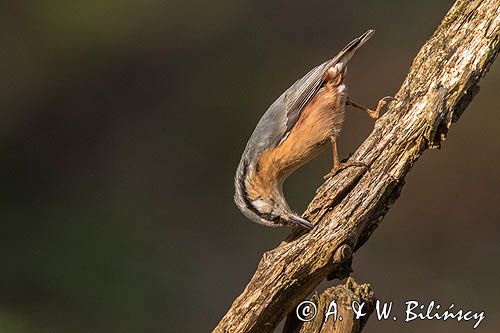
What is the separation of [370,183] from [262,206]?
2.39 feet

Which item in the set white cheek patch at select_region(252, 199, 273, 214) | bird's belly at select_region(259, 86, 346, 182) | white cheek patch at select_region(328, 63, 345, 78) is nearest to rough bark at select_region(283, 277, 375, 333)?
white cheek patch at select_region(252, 199, 273, 214)

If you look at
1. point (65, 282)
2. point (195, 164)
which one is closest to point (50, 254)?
point (65, 282)

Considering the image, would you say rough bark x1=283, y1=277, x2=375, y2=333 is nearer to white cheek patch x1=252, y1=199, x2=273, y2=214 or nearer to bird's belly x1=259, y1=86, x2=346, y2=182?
white cheek patch x1=252, y1=199, x2=273, y2=214

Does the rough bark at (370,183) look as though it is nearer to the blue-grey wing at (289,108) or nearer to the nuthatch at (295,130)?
the nuthatch at (295,130)

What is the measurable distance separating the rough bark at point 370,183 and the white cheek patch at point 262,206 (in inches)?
18.9

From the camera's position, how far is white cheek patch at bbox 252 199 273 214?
3811 millimetres

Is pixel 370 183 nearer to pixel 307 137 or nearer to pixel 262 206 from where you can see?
pixel 262 206

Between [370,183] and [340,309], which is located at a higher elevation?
[370,183]

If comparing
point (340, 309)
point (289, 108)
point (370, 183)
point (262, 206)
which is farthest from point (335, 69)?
point (340, 309)

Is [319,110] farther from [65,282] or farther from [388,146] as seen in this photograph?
[65,282]

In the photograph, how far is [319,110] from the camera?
418cm

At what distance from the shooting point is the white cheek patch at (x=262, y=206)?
381cm

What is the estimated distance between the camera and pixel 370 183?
3232 mm

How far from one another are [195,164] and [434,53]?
6.16m
